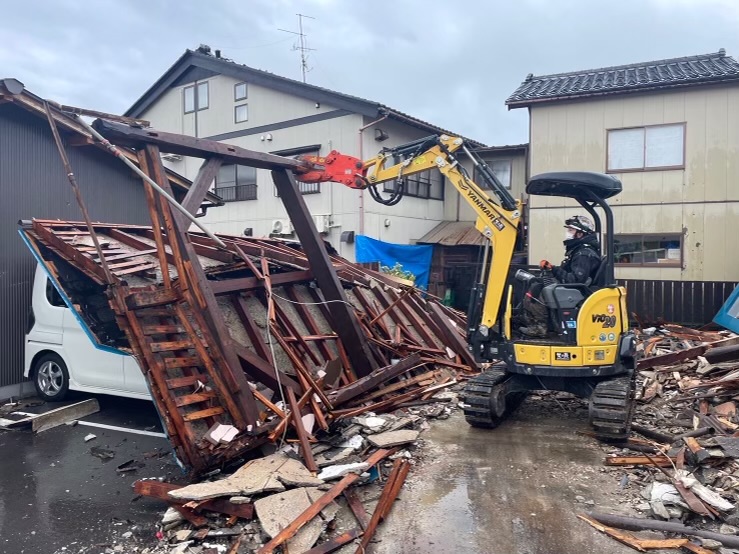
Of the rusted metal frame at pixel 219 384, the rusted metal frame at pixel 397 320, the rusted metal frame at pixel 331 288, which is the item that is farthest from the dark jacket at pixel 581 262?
the rusted metal frame at pixel 219 384

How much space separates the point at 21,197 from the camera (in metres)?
8.93

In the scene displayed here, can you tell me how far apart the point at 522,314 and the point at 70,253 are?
5459 millimetres

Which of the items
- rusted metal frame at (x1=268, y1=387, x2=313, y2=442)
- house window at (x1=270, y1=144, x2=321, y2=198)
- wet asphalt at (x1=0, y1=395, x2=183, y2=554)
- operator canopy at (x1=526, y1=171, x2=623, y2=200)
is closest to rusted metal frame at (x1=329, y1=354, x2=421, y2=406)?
rusted metal frame at (x1=268, y1=387, x2=313, y2=442)

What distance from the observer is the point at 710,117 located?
13.5 meters

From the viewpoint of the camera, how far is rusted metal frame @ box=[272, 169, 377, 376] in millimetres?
7258

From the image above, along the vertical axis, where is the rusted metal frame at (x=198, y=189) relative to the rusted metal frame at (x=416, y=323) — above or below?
above

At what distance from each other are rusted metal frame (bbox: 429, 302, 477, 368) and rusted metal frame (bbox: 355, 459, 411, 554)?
12.9 ft

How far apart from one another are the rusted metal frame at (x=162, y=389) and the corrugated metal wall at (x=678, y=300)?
1198 centimetres

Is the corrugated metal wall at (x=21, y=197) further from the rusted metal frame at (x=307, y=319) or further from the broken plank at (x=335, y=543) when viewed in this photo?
the broken plank at (x=335, y=543)

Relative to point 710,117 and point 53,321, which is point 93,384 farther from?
point 710,117

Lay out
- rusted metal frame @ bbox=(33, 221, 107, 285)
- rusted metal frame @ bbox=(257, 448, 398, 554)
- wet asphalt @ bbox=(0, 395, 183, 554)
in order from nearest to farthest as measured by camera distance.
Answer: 1. rusted metal frame @ bbox=(257, 448, 398, 554)
2. wet asphalt @ bbox=(0, 395, 183, 554)
3. rusted metal frame @ bbox=(33, 221, 107, 285)

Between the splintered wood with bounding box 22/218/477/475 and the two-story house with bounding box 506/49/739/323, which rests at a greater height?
the two-story house with bounding box 506/49/739/323

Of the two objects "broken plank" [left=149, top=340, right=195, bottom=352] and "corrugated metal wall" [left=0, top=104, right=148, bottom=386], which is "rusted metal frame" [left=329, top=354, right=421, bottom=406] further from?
"corrugated metal wall" [left=0, top=104, right=148, bottom=386]

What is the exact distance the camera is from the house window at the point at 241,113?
19062 mm
